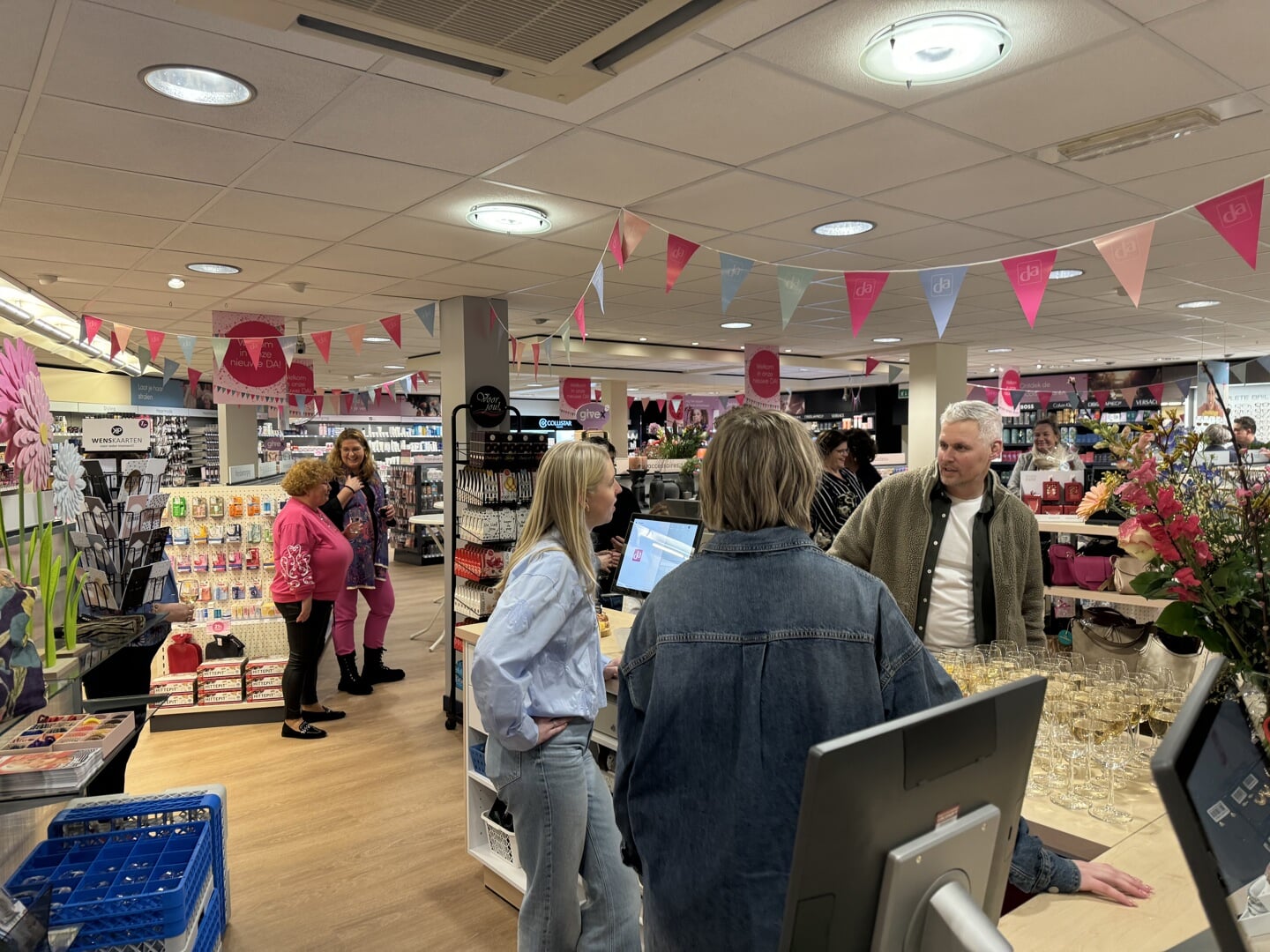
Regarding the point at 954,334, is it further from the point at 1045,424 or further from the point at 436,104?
the point at 436,104

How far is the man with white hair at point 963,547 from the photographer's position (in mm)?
Result: 2941

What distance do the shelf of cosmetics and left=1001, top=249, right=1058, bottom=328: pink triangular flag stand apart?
8.93ft

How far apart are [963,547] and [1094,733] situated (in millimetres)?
1207

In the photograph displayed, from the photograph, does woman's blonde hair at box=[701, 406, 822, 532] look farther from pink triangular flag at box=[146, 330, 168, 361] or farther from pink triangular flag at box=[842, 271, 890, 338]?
pink triangular flag at box=[146, 330, 168, 361]

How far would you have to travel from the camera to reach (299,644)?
16.8 feet

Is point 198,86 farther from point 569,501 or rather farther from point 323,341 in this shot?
point 323,341

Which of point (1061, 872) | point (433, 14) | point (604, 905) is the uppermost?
point (433, 14)

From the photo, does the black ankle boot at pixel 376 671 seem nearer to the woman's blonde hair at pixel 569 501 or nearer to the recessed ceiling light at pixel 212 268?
the recessed ceiling light at pixel 212 268

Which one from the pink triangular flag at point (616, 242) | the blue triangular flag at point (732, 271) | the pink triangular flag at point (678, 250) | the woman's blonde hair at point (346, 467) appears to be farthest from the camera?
the woman's blonde hair at point (346, 467)

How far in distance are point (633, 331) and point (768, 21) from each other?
6.88m

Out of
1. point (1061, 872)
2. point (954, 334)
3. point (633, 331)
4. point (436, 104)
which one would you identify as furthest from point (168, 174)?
point (954, 334)

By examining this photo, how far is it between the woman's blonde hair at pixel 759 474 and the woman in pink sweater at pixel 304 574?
13.5ft

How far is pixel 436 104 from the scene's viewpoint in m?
2.73

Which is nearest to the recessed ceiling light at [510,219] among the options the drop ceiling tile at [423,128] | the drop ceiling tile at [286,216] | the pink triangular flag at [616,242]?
the pink triangular flag at [616,242]
